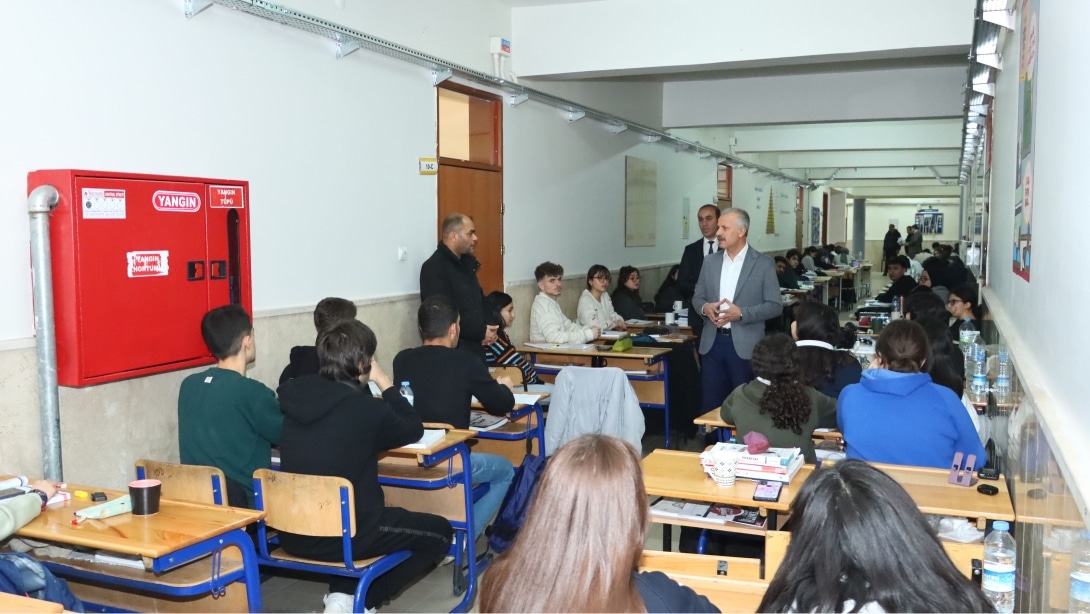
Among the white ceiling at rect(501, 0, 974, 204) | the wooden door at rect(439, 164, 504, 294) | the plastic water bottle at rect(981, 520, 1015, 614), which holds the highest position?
the white ceiling at rect(501, 0, 974, 204)

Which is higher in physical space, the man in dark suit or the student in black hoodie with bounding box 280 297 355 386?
the man in dark suit

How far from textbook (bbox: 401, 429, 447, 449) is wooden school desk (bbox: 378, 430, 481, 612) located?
0.02 metres

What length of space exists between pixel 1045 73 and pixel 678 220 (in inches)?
375

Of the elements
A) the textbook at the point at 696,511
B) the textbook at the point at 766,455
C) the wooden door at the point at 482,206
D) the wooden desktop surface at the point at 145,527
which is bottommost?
the textbook at the point at 696,511

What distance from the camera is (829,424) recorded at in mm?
3822

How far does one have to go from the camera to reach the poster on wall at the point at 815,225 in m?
22.9

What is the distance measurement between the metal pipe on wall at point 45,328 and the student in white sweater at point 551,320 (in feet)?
13.2

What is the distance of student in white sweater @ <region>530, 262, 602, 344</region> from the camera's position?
23.0 ft

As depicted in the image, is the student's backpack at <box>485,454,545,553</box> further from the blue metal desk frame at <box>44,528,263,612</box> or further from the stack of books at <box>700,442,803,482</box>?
the blue metal desk frame at <box>44,528,263,612</box>

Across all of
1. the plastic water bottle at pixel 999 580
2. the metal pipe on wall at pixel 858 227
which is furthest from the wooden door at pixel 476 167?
the metal pipe on wall at pixel 858 227

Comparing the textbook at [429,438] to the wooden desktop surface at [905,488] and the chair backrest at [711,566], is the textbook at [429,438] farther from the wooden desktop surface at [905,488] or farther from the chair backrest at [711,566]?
the chair backrest at [711,566]

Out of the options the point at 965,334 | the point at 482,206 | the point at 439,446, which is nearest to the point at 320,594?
the point at 439,446

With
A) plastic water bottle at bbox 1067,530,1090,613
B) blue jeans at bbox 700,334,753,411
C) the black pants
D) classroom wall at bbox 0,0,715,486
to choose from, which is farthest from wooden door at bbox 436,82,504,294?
plastic water bottle at bbox 1067,530,1090,613

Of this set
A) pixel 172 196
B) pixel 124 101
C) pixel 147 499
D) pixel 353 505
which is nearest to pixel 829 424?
pixel 353 505
